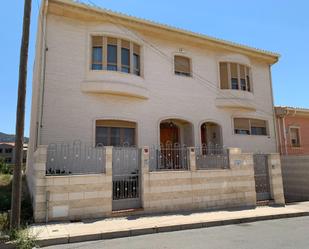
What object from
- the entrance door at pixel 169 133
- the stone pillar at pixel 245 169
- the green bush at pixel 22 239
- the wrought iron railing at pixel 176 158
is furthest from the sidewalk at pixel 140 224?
the entrance door at pixel 169 133

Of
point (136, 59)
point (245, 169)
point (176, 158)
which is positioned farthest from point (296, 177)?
point (136, 59)

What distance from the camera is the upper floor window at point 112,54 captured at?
12961mm

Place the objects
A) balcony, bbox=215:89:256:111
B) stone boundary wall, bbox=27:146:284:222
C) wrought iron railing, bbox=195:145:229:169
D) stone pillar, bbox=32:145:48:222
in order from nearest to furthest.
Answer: stone pillar, bbox=32:145:48:222
stone boundary wall, bbox=27:146:284:222
wrought iron railing, bbox=195:145:229:169
balcony, bbox=215:89:256:111

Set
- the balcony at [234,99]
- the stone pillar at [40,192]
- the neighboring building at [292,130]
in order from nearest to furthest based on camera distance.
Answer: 1. the stone pillar at [40,192]
2. the balcony at [234,99]
3. the neighboring building at [292,130]

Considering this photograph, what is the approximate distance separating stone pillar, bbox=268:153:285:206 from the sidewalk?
156 centimetres

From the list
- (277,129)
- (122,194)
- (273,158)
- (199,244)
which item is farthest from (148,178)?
(277,129)

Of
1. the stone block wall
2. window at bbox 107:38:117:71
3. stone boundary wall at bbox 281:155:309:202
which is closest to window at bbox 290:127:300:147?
stone boundary wall at bbox 281:155:309:202

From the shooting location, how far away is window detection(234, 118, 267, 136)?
55.1 feet

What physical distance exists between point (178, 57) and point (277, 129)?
8.17m

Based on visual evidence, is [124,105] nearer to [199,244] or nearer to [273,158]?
[273,158]

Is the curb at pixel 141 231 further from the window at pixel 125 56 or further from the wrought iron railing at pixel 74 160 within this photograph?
the window at pixel 125 56

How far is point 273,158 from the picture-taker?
40.6 feet

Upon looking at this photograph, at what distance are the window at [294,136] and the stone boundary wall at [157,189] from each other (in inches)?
308

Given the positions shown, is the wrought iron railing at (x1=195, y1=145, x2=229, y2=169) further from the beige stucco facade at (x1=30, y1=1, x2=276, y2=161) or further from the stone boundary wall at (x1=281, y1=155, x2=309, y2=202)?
the stone boundary wall at (x1=281, y1=155, x2=309, y2=202)
